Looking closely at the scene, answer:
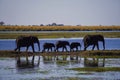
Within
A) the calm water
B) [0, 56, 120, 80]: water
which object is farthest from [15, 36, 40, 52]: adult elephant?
[0, 56, 120, 80]: water

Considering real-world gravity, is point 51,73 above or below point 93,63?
above

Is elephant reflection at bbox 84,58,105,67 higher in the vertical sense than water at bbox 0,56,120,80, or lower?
lower

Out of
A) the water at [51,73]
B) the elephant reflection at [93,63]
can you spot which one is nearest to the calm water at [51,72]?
the water at [51,73]

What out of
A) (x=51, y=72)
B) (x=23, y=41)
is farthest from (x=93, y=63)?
(x=23, y=41)

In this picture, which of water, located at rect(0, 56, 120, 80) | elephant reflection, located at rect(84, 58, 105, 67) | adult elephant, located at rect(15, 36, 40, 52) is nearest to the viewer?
water, located at rect(0, 56, 120, 80)

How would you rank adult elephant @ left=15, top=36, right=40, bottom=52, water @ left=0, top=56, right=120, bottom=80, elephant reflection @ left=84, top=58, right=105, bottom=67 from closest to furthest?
1. water @ left=0, top=56, right=120, bottom=80
2. elephant reflection @ left=84, top=58, right=105, bottom=67
3. adult elephant @ left=15, top=36, right=40, bottom=52

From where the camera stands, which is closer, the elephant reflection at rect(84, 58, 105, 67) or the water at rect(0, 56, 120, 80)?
the water at rect(0, 56, 120, 80)

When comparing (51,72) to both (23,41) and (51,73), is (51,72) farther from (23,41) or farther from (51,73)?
(23,41)

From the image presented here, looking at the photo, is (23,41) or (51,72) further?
(23,41)

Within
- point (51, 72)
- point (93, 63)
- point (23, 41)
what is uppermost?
point (23, 41)

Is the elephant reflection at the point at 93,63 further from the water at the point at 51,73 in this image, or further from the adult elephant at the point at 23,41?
the adult elephant at the point at 23,41

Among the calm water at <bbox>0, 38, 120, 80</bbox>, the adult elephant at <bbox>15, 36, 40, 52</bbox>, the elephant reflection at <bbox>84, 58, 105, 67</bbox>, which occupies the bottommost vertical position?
the elephant reflection at <bbox>84, 58, 105, 67</bbox>

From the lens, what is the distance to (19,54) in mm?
28656

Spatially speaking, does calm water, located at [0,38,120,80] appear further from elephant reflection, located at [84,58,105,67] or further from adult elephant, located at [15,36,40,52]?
adult elephant, located at [15,36,40,52]
